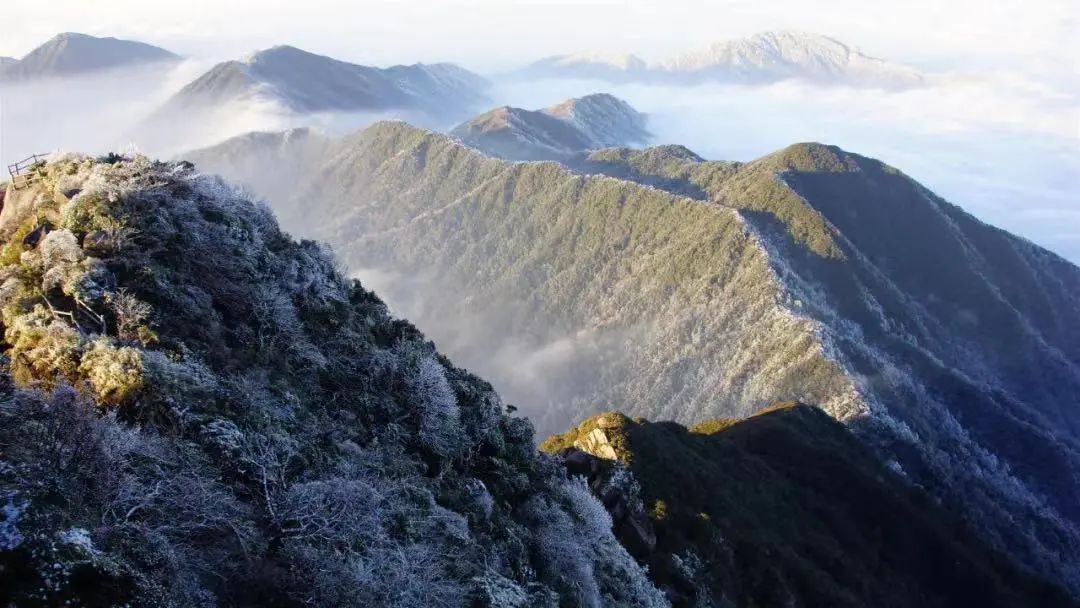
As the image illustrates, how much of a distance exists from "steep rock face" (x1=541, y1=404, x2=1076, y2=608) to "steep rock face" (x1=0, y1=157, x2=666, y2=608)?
16299 mm

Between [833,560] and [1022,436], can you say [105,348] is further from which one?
[1022,436]

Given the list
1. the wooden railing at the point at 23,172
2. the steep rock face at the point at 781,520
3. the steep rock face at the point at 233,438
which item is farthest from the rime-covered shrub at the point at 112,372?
the steep rock face at the point at 781,520

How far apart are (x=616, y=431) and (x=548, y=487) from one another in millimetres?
32163

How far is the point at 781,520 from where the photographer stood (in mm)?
76500

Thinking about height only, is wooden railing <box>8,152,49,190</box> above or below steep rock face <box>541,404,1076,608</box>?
above

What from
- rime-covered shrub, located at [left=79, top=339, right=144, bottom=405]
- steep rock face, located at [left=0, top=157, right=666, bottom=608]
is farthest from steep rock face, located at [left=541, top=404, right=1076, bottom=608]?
rime-covered shrub, located at [left=79, top=339, right=144, bottom=405]

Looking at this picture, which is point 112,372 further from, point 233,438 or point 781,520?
point 781,520

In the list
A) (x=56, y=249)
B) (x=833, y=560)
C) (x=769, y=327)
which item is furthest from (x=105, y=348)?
(x=769, y=327)

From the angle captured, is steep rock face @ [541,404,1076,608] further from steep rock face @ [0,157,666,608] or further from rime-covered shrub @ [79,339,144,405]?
rime-covered shrub @ [79,339,144,405]

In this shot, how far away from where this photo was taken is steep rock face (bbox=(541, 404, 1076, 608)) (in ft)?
184

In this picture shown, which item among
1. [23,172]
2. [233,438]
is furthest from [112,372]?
[23,172]

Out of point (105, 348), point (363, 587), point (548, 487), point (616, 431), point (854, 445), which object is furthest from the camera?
point (854, 445)

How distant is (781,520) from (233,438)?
228 feet

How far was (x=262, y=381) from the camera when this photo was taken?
87.1ft
